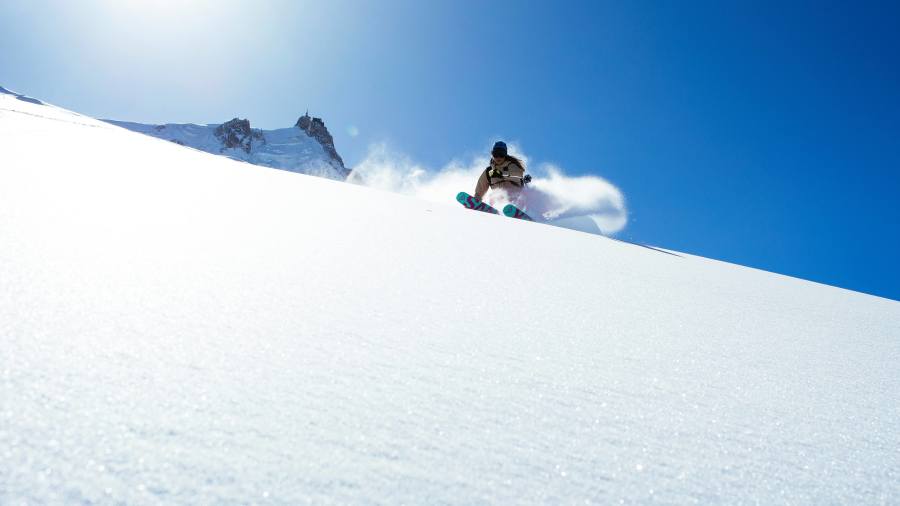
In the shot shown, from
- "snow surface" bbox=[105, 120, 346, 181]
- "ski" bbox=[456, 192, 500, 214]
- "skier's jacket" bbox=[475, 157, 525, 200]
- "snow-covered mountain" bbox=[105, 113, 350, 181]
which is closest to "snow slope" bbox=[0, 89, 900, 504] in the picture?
"ski" bbox=[456, 192, 500, 214]

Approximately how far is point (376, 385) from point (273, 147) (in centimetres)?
15625

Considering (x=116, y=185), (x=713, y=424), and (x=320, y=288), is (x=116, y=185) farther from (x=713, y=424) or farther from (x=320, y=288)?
(x=713, y=424)

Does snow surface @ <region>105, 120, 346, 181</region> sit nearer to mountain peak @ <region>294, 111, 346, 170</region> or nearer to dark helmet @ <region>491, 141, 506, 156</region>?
mountain peak @ <region>294, 111, 346, 170</region>

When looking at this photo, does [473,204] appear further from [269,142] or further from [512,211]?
[269,142]

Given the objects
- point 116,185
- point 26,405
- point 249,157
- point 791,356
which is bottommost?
point 26,405

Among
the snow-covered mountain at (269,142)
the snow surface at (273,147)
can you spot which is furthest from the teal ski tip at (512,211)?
the snow-covered mountain at (269,142)

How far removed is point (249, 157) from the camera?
5379 inches

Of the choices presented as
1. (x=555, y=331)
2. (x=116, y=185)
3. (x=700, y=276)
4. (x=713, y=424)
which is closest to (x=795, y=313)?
(x=700, y=276)

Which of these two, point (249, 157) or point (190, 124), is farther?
point (190, 124)

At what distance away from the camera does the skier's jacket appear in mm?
10219

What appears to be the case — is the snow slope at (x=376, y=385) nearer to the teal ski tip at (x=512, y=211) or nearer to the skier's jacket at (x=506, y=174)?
the teal ski tip at (x=512, y=211)

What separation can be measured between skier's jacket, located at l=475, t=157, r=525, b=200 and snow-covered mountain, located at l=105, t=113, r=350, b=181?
129m

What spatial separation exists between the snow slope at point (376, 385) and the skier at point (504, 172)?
27.9 feet

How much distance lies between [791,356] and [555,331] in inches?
30.8
